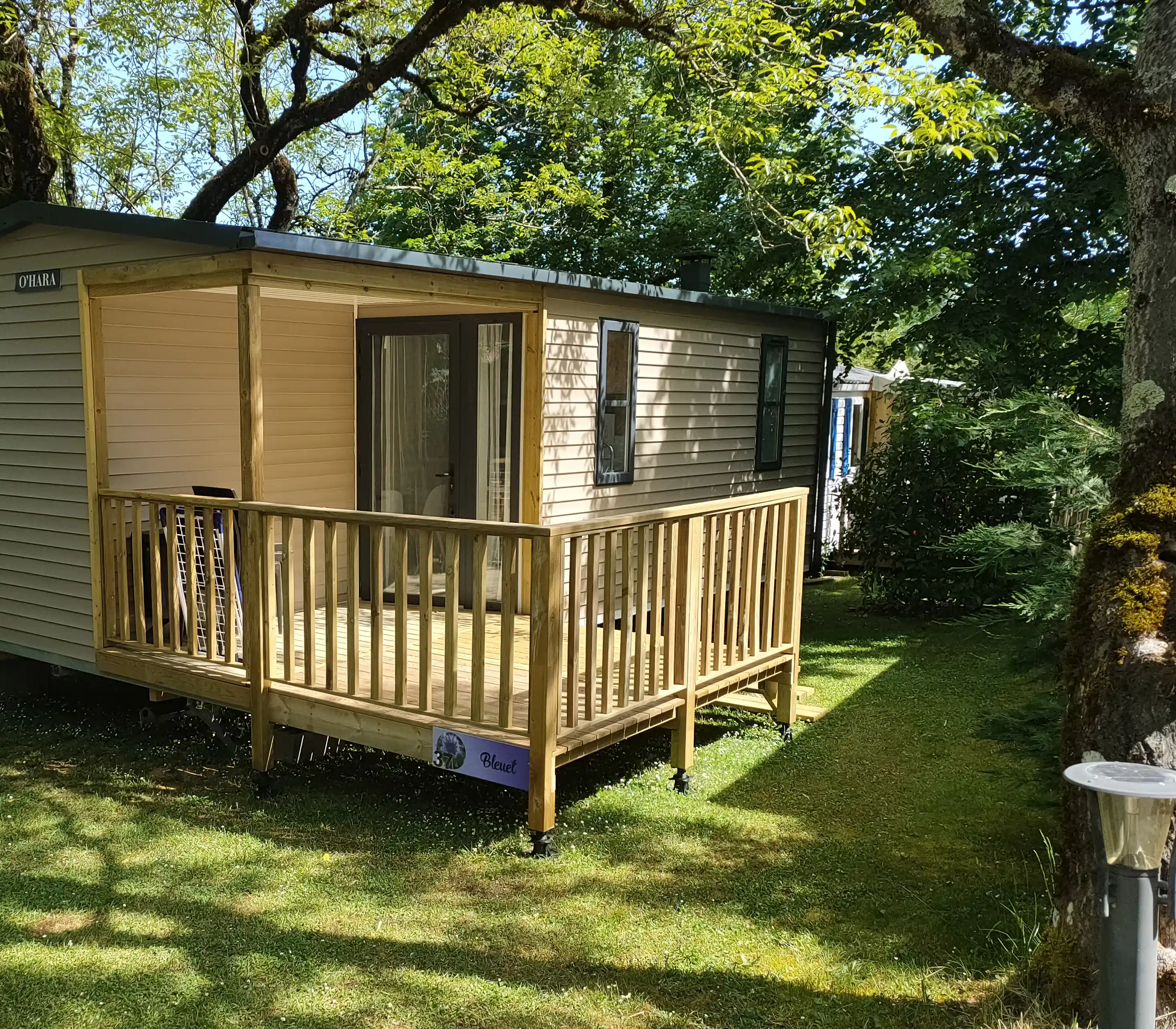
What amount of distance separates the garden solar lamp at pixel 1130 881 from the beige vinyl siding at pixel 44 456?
5886 millimetres

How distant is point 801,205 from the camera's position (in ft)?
39.2

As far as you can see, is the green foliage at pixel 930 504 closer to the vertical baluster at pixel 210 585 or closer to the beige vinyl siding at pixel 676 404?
the beige vinyl siding at pixel 676 404

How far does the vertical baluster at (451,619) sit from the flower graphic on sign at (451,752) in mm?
112

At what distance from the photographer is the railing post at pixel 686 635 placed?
17.8ft

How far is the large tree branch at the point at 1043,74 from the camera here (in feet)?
10.2

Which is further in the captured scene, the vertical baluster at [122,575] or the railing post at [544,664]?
the vertical baluster at [122,575]

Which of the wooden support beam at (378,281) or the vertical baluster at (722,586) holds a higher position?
the wooden support beam at (378,281)

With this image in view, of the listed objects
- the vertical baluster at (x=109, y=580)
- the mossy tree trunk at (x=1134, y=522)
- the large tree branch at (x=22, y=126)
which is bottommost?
the vertical baluster at (x=109, y=580)

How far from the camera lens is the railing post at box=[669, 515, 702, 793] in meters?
5.43

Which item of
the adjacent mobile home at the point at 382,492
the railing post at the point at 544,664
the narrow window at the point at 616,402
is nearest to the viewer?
the railing post at the point at 544,664

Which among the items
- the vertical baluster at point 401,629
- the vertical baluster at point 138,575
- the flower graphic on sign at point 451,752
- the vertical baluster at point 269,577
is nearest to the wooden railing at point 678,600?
the flower graphic on sign at point 451,752

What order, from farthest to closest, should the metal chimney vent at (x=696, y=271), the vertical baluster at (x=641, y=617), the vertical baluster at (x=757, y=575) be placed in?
the metal chimney vent at (x=696, y=271)
the vertical baluster at (x=757, y=575)
the vertical baluster at (x=641, y=617)

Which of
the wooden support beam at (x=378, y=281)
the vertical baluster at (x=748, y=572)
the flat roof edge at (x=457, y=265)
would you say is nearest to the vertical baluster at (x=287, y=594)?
the wooden support beam at (x=378, y=281)

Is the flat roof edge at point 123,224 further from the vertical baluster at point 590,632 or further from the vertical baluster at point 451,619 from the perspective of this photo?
the vertical baluster at point 590,632
